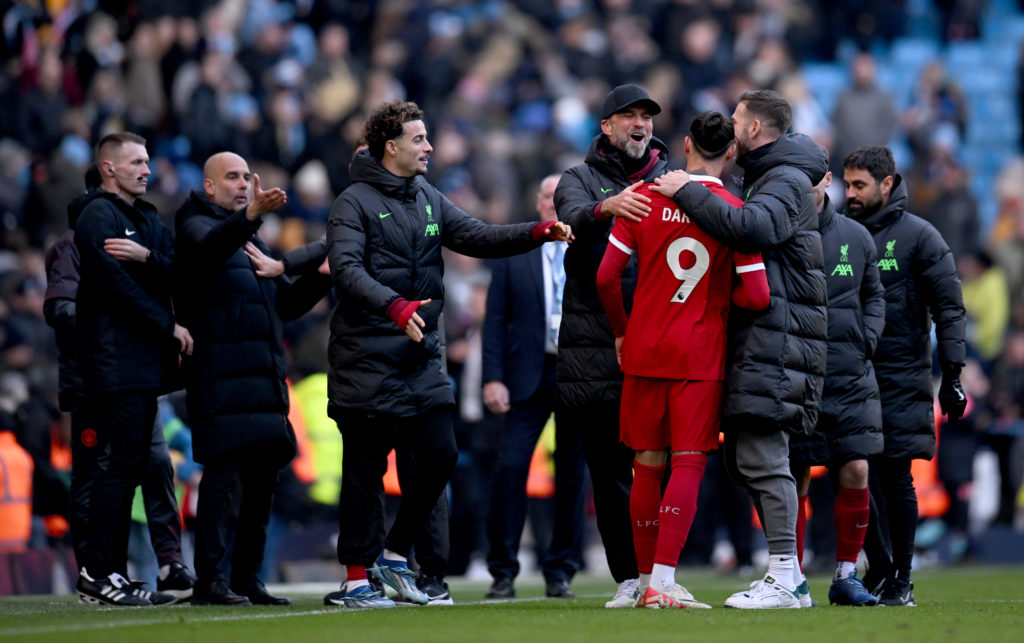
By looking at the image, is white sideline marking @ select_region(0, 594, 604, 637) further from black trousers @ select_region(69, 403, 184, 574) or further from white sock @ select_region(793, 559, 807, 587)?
white sock @ select_region(793, 559, 807, 587)

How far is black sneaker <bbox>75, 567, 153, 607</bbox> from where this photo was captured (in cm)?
874

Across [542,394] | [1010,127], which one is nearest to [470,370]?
[542,394]

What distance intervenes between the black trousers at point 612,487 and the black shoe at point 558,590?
4.12 ft

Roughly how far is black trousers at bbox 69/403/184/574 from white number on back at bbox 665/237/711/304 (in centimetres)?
299

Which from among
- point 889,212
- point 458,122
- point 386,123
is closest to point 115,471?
point 386,123

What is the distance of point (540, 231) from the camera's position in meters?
8.49

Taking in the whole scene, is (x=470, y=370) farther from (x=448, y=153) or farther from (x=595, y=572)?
(x=448, y=153)

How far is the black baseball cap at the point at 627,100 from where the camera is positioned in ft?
28.2

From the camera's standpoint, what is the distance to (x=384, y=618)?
7.70 metres

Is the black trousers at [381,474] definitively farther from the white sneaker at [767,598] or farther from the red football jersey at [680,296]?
the white sneaker at [767,598]

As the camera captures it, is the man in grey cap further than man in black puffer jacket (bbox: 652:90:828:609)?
Yes

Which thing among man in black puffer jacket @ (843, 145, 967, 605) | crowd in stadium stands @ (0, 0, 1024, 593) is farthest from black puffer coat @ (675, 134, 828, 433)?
crowd in stadium stands @ (0, 0, 1024, 593)

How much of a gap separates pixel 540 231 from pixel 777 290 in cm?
120

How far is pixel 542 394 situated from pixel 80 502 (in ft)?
9.13
